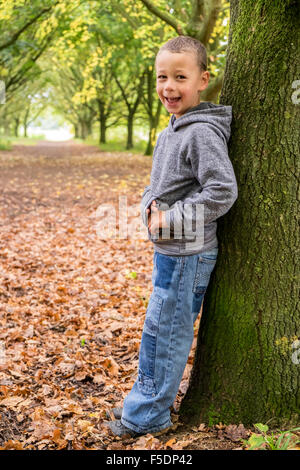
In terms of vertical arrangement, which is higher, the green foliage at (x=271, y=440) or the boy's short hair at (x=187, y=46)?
the boy's short hair at (x=187, y=46)

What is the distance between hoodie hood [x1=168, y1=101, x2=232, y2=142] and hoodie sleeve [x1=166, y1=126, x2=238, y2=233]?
0.07 m

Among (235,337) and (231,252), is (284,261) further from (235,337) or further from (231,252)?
(235,337)

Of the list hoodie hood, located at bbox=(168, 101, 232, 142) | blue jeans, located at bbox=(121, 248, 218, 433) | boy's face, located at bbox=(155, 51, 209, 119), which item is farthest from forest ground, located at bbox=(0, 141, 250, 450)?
boy's face, located at bbox=(155, 51, 209, 119)

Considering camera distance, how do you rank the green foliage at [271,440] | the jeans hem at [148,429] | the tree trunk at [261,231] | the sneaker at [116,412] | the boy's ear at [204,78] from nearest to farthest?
the green foliage at [271,440] → the tree trunk at [261,231] → the boy's ear at [204,78] → the jeans hem at [148,429] → the sneaker at [116,412]

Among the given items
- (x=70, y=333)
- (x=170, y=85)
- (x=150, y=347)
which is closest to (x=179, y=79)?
(x=170, y=85)

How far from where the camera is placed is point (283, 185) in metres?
2.29

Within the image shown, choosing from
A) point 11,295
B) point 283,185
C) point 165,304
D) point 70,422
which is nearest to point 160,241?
point 165,304

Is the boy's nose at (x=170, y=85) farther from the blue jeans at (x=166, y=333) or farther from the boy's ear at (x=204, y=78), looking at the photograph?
the blue jeans at (x=166, y=333)

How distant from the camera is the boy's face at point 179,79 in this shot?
7.59 feet

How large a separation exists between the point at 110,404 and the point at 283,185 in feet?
6.36

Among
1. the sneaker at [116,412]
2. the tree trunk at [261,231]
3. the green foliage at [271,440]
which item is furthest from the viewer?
the sneaker at [116,412]

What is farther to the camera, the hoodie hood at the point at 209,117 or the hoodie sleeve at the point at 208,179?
the hoodie hood at the point at 209,117

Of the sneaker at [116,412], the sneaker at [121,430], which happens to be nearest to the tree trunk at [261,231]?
the sneaker at [121,430]

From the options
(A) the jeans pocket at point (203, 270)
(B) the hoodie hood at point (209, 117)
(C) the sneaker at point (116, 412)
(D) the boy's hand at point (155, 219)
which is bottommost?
(C) the sneaker at point (116, 412)
